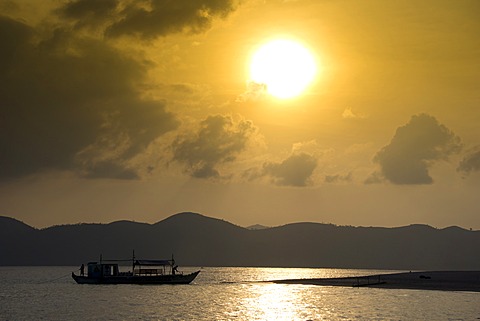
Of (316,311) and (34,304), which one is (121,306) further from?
(316,311)

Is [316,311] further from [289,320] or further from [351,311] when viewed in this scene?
[289,320]

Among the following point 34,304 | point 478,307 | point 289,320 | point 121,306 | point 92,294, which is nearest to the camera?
point 289,320

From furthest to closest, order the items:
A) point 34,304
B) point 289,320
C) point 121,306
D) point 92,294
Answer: point 92,294
point 34,304
point 121,306
point 289,320

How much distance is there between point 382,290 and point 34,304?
8806 centimetres

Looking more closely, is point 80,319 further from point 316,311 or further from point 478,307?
point 478,307

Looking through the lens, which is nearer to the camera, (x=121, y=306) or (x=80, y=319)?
(x=80, y=319)

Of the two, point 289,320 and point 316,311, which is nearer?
point 289,320

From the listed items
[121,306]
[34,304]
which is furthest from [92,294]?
[121,306]

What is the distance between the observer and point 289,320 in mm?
119750

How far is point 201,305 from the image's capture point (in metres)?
147

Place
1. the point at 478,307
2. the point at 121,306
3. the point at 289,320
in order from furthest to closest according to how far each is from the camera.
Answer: the point at 121,306 < the point at 478,307 < the point at 289,320

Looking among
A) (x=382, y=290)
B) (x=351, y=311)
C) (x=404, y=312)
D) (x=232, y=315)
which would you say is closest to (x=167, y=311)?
(x=232, y=315)

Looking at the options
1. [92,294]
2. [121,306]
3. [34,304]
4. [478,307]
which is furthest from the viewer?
[92,294]

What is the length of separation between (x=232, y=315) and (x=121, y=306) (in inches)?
1141
